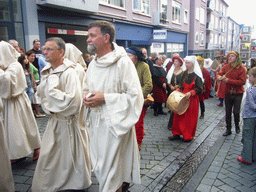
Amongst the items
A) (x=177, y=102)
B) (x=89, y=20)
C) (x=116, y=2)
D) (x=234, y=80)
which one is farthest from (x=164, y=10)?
(x=177, y=102)

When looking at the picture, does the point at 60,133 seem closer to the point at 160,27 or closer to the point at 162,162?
the point at 162,162

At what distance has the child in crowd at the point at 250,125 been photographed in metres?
3.77

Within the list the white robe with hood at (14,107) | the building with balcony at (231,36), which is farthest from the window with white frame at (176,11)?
the building with balcony at (231,36)

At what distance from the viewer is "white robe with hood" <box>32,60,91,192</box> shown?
273 centimetres

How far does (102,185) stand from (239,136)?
4.20 meters

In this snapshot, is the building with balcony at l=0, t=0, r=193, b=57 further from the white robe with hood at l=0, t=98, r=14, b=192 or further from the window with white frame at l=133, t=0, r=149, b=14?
the white robe with hood at l=0, t=98, r=14, b=192

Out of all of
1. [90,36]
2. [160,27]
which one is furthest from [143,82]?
[160,27]

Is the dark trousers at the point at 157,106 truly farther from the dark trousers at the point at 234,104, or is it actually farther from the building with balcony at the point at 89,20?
the building with balcony at the point at 89,20

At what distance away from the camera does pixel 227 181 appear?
10.9 feet

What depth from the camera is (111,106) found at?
2.25 meters

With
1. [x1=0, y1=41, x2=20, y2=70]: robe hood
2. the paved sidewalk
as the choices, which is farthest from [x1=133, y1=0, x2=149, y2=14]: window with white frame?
[x1=0, y1=41, x2=20, y2=70]: robe hood

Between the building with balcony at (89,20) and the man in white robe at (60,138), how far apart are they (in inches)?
265

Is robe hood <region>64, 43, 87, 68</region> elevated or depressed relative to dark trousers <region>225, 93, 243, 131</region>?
elevated

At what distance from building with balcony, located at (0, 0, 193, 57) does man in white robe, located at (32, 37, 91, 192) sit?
6.74 meters
